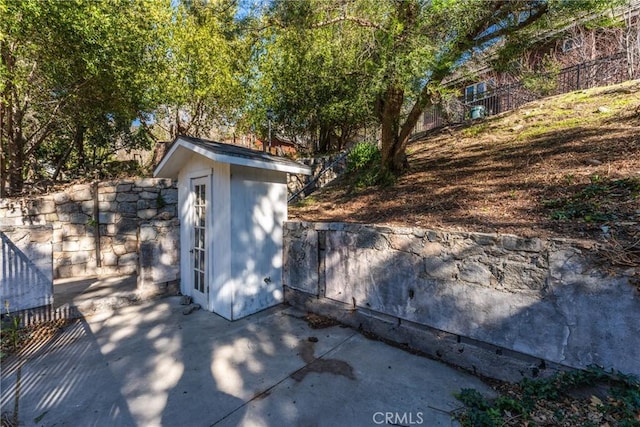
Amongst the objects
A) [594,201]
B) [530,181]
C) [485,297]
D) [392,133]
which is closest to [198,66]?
[392,133]

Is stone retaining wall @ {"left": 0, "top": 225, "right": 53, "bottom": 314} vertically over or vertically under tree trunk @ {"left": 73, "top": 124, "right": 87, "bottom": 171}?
under

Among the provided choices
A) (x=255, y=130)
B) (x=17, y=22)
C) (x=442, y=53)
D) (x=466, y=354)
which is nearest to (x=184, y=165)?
(x=17, y=22)

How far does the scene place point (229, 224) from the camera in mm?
3744

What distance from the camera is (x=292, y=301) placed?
4.38 meters

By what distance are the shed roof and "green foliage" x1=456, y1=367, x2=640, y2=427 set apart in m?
3.35

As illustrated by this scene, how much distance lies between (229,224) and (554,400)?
362 cm

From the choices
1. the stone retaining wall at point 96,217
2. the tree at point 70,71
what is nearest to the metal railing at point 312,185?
the stone retaining wall at point 96,217

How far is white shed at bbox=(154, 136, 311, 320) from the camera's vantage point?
12.5ft

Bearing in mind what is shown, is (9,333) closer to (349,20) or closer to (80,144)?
(349,20)

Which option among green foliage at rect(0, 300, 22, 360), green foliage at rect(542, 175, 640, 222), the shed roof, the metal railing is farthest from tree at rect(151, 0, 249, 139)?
green foliage at rect(542, 175, 640, 222)

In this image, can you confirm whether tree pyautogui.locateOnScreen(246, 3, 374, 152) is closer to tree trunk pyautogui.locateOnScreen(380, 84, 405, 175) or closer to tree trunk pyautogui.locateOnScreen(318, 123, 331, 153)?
tree trunk pyautogui.locateOnScreen(318, 123, 331, 153)

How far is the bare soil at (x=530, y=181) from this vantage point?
2814 mm

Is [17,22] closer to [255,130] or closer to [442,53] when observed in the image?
[442,53]

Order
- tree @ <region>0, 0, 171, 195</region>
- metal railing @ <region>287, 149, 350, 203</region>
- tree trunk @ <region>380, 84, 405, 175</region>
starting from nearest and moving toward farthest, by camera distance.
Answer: tree @ <region>0, 0, 171, 195</region>
tree trunk @ <region>380, 84, 405, 175</region>
metal railing @ <region>287, 149, 350, 203</region>
